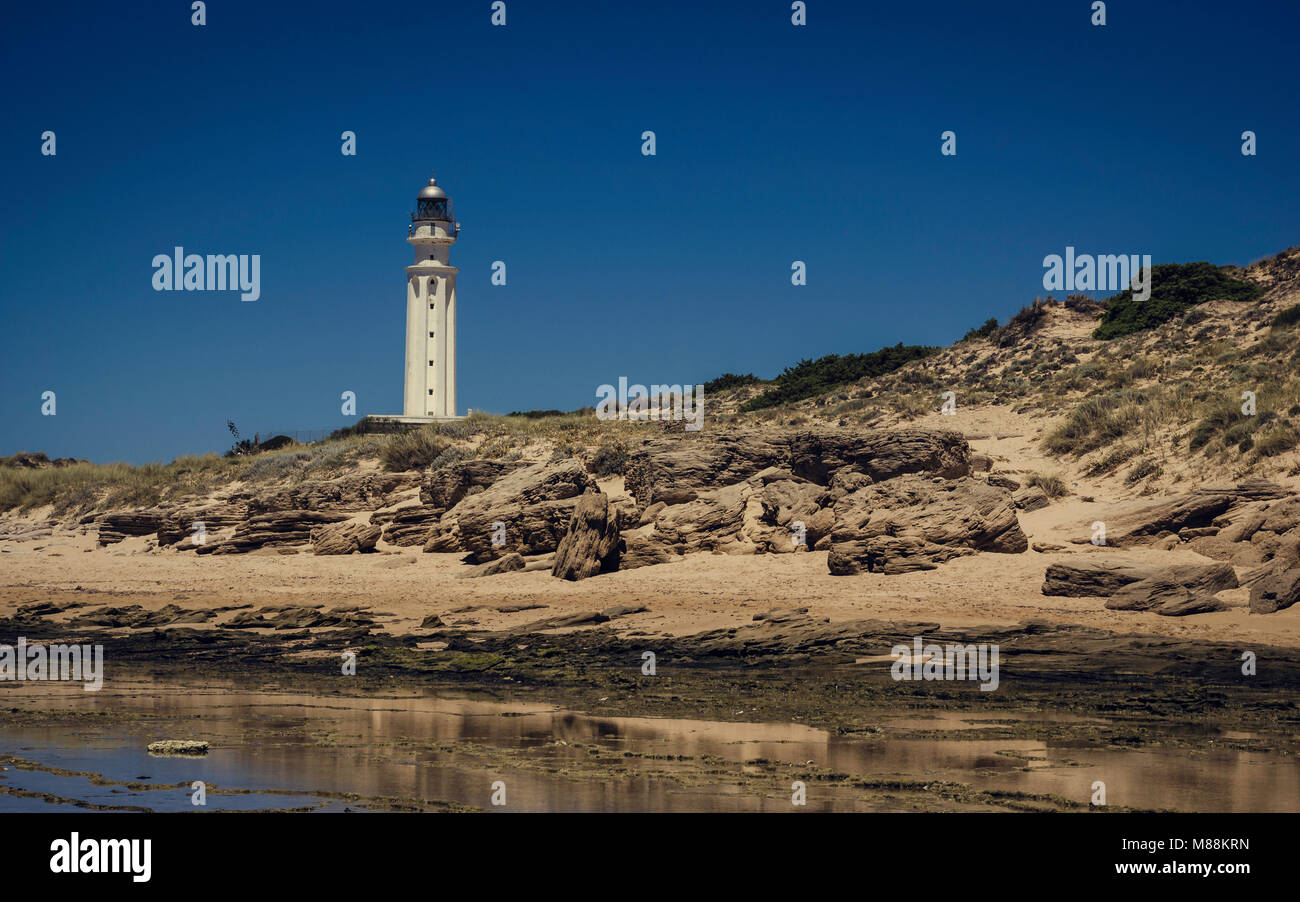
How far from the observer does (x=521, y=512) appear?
25.5 m

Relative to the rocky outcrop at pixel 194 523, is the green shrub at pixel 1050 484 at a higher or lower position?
higher

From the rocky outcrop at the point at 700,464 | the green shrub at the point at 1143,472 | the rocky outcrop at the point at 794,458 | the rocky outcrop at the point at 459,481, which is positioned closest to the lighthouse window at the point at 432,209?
the rocky outcrop at the point at 459,481

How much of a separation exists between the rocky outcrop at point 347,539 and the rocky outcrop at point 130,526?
6323 millimetres

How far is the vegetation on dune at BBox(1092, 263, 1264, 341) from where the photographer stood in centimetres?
4328

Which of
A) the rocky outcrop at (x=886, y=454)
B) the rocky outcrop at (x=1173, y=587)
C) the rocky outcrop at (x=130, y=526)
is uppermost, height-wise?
the rocky outcrop at (x=886, y=454)

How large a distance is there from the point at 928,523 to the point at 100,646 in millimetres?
14296

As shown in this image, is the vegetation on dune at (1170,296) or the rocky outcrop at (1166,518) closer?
the rocky outcrop at (1166,518)

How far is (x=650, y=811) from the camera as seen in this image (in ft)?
30.3

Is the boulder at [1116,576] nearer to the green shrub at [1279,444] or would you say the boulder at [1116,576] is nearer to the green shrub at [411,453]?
the green shrub at [1279,444]

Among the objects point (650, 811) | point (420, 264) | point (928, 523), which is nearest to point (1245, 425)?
point (928, 523)

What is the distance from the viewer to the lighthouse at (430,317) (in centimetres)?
5225

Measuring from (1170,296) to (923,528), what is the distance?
Result: 2853 centimetres

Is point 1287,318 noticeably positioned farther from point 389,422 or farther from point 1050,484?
point 389,422
